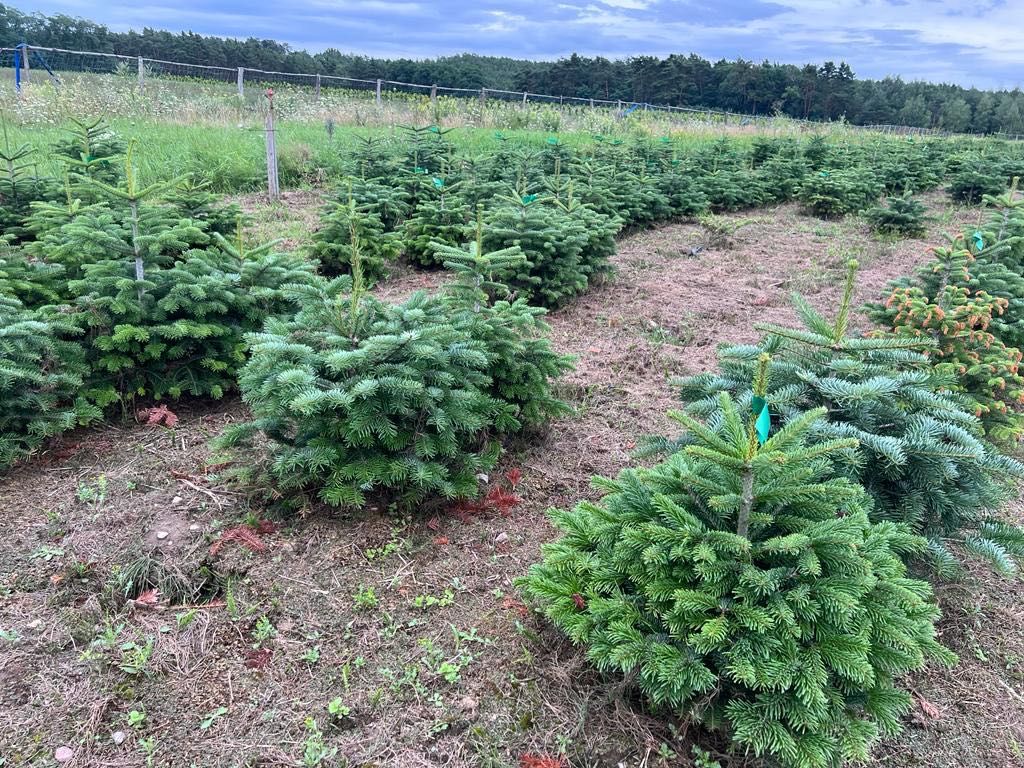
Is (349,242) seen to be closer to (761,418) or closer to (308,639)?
(308,639)

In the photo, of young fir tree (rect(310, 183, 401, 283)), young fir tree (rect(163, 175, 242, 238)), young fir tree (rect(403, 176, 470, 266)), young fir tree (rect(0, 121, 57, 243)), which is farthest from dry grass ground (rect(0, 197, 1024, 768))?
young fir tree (rect(403, 176, 470, 266))

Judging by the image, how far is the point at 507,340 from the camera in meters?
3.62

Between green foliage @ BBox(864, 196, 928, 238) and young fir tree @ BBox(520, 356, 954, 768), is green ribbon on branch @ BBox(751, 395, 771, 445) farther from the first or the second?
green foliage @ BBox(864, 196, 928, 238)

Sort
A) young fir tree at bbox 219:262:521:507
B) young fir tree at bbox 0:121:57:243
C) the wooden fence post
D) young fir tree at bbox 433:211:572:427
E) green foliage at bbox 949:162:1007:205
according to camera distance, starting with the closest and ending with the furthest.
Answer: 1. young fir tree at bbox 219:262:521:507
2. young fir tree at bbox 433:211:572:427
3. young fir tree at bbox 0:121:57:243
4. the wooden fence post
5. green foliage at bbox 949:162:1007:205

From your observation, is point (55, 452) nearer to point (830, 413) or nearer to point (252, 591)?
point (252, 591)

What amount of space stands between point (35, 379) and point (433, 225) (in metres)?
4.80

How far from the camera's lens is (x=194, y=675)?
2416 millimetres

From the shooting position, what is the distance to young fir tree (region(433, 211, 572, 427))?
363cm

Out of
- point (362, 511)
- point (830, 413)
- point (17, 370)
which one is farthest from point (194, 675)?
point (830, 413)

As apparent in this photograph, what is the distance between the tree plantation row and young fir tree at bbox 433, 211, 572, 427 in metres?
0.02

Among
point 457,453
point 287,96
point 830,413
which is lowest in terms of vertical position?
point 457,453

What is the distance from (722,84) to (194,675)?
56.7 metres

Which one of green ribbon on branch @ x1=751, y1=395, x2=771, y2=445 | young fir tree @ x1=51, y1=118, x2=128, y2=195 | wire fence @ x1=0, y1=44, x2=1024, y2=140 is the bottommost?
green ribbon on branch @ x1=751, y1=395, x2=771, y2=445

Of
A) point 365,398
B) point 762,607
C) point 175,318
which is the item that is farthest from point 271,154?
point 762,607
